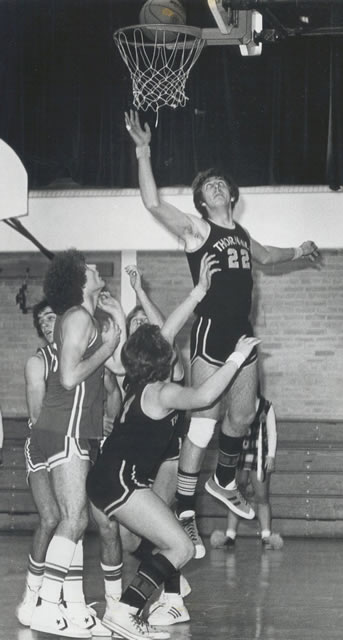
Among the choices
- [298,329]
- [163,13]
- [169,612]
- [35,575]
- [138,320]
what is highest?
[163,13]

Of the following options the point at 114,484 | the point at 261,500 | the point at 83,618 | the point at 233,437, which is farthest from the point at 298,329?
the point at 114,484

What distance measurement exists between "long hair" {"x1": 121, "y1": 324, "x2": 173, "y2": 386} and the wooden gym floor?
4.62ft

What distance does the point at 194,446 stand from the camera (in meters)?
6.42

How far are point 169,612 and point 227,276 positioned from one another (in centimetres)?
204

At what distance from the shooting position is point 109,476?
5.25 m

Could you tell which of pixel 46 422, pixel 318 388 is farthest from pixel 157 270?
pixel 46 422

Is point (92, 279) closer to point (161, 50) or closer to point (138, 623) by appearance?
point (138, 623)

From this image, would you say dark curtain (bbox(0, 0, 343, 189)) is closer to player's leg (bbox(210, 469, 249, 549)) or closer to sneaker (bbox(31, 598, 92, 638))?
player's leg (bbox(210, 469, 249, 549))

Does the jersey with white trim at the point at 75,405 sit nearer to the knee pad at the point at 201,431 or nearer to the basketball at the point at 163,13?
the knee pad at the point at 201,431

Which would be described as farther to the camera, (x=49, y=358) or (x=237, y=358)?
(x=49, y=358)

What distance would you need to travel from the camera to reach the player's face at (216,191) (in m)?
6.49

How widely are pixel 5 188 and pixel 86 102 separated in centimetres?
113

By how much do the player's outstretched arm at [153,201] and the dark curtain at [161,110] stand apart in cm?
318

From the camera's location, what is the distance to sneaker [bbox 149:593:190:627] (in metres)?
5.79
